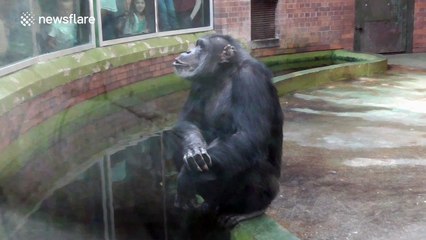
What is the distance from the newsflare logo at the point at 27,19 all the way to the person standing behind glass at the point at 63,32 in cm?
50

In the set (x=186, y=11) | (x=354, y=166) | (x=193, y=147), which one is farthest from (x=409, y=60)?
(x=193, y=147)

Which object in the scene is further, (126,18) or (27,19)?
(126,18)

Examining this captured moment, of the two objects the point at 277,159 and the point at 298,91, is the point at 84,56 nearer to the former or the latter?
the point at 298,91

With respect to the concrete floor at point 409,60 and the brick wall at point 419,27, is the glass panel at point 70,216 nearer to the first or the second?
the concrete floor at point 409,60

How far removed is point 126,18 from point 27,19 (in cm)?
249

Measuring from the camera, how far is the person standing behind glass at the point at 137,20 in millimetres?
9351

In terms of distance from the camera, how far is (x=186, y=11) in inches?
416

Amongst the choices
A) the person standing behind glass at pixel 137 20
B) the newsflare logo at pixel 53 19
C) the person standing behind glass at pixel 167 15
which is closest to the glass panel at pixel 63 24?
the newsflare logo at pixel 53 19

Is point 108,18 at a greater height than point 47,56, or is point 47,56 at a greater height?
point 108,18

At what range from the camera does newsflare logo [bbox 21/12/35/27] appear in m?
6.84

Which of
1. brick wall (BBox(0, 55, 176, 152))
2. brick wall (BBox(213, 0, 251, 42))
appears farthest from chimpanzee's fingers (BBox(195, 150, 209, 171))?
brick wall (BBox(213, 0, 251, 42))

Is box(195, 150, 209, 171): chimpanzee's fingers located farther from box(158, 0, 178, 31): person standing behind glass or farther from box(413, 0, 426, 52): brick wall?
box(413, 0, 426, 52): brick wall

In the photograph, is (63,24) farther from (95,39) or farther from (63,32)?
(95,39)

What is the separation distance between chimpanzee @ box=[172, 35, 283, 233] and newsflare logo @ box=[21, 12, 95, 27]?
144 inches
